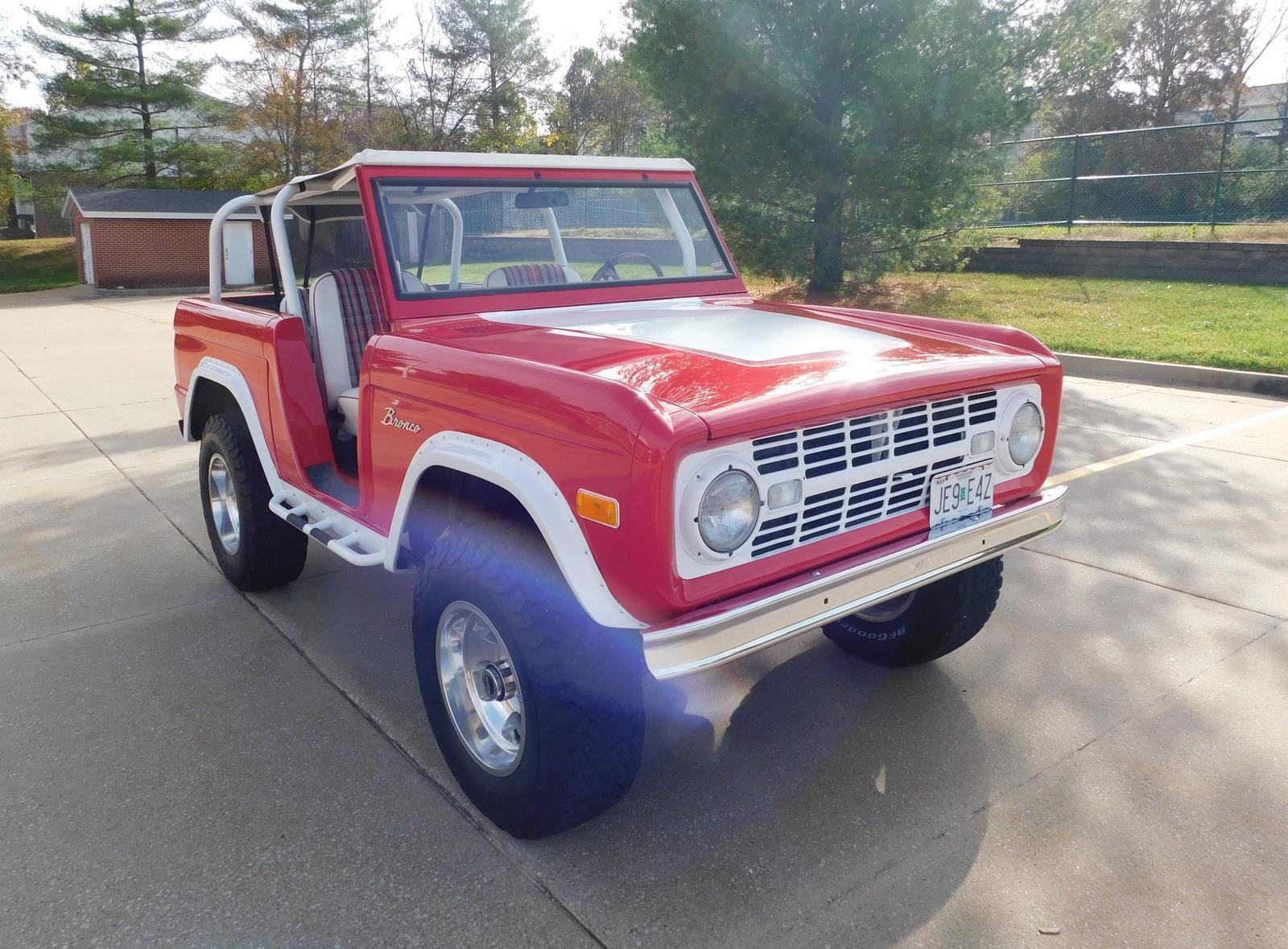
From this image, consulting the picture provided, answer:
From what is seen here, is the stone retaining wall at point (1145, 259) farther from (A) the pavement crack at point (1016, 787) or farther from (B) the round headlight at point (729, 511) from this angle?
(B) the round headlight at point (729, 511)

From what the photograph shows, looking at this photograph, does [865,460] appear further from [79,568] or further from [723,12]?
[723,12]

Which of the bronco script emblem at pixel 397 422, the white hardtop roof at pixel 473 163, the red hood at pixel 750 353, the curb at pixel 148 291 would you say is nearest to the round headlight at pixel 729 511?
the red hood at pixel 750 353

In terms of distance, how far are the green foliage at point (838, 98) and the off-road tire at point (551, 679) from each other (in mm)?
10589

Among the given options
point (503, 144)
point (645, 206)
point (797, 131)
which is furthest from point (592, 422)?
point (503, 144)

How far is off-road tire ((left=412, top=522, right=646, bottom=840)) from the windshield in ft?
4.14

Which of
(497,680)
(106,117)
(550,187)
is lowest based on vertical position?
(497,680)

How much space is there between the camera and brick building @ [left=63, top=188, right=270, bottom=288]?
2812 cm

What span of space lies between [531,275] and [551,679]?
2.00 metres

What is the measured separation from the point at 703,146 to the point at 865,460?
1085 centimetres

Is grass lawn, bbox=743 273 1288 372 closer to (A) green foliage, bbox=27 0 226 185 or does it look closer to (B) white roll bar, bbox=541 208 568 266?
(B) white roll bar, bbox=541 208 568 266

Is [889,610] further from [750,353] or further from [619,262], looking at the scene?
[619,262]

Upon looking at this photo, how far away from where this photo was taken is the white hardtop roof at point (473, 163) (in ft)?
11.3

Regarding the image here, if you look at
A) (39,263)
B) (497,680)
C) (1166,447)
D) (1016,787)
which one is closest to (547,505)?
Answer: (497,680)

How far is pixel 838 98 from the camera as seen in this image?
40.3 ft
